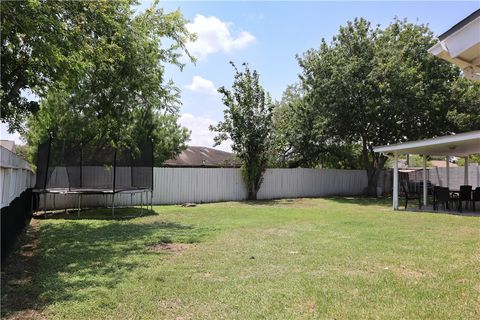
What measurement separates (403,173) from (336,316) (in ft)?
86.6

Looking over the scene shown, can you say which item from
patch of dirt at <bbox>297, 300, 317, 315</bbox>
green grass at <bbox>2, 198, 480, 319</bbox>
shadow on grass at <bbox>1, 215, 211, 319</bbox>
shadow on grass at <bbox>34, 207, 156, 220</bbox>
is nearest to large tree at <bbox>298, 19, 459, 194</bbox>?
green grass at <bbox>2, 198, 480, 319</bbox>

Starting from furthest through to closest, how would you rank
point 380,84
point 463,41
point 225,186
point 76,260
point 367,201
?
point 367,201 → point 225,186 → point 380,84 → point 76,260 → point 463,41

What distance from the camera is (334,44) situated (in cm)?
2162

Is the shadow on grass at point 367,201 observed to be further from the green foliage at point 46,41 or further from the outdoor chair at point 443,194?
the green foliage at point 46,41

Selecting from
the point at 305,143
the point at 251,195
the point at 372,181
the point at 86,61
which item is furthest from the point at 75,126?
the point at 372,181

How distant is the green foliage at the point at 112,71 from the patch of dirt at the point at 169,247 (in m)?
3.36

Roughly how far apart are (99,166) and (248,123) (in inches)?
295

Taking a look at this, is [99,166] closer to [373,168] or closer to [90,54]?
[90,54]

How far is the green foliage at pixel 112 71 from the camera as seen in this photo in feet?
24.3

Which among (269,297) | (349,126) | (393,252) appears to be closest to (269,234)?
(393,252)

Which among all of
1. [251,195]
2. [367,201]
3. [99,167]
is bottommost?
[367,201]

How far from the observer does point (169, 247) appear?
24.6 ft

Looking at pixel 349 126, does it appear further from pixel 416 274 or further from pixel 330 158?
A: pixel 416 274

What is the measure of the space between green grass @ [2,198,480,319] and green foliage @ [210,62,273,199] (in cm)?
980
